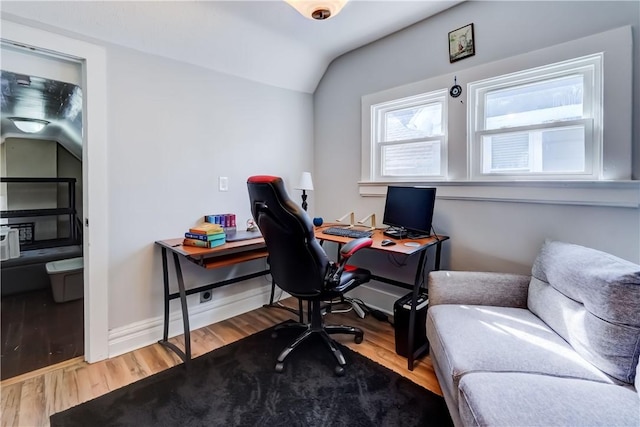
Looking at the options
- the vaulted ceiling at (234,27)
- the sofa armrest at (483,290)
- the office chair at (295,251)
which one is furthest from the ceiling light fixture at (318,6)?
the sofa armrest at (483,290)

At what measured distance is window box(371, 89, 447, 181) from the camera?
2397 mm

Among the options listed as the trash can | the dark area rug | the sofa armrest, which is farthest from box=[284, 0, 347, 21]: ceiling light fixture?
the trash can

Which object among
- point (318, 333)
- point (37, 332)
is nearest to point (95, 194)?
point (37, 332)

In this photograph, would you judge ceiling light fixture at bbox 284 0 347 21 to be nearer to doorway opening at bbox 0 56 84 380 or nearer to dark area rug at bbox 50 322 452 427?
doorway opening at bbox 0 56 84 380

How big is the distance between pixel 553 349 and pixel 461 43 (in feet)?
6.57

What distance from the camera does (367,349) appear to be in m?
2.09

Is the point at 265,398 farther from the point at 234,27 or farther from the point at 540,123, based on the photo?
the point at 234,27

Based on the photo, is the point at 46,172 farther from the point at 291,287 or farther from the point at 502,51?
the point at 502,51

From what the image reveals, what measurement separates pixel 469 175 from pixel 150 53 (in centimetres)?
244

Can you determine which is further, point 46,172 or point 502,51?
point 46,172

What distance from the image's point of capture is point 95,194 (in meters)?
1.92

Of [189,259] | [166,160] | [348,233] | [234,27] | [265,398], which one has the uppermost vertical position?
[234,27]

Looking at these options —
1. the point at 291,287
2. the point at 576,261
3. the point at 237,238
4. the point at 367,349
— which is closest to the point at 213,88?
the point at 237,238

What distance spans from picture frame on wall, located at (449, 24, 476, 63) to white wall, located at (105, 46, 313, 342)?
5.12ft
